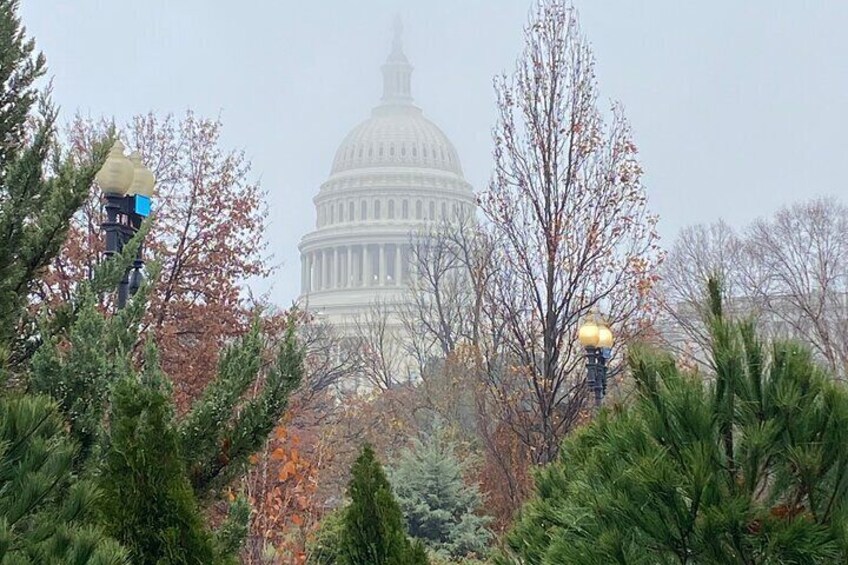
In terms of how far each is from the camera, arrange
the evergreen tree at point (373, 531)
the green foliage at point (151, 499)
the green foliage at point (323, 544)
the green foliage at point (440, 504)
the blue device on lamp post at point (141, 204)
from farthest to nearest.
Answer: the green foliage at point (440, 504), the green foliage at point (323, 544), the blue device on lamp post at point (141, 204), the evergreen tree at point (373, 531), the green foliage at point (151, 499)

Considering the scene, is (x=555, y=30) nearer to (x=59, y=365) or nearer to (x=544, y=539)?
(x=59, y=365)

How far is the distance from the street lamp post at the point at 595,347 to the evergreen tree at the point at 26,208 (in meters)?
7.64

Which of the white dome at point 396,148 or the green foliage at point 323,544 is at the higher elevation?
the white dome at point 396,148

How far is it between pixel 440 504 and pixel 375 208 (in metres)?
78.4

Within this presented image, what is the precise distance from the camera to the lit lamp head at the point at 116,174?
7992 mm

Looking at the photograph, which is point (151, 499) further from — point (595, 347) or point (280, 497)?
point (595, 347)

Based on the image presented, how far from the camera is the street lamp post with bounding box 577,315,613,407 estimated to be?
12258 millimetres

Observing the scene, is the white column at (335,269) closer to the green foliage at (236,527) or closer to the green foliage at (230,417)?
the green foliage at (230,417)

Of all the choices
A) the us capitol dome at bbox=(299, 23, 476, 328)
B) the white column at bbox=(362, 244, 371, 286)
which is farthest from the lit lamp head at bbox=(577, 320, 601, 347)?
the white column at bbox=(362, 244, 371, 286)

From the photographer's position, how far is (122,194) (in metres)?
8.17

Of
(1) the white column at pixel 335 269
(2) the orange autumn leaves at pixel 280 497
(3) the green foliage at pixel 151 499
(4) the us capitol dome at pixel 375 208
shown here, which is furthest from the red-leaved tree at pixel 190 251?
(1) the white column at pixel 335 269

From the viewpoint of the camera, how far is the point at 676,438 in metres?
2.94

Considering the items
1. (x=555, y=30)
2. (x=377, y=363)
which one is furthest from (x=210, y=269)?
(x=377, y=363)

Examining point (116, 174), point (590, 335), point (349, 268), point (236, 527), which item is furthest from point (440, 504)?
point (349, 268)
